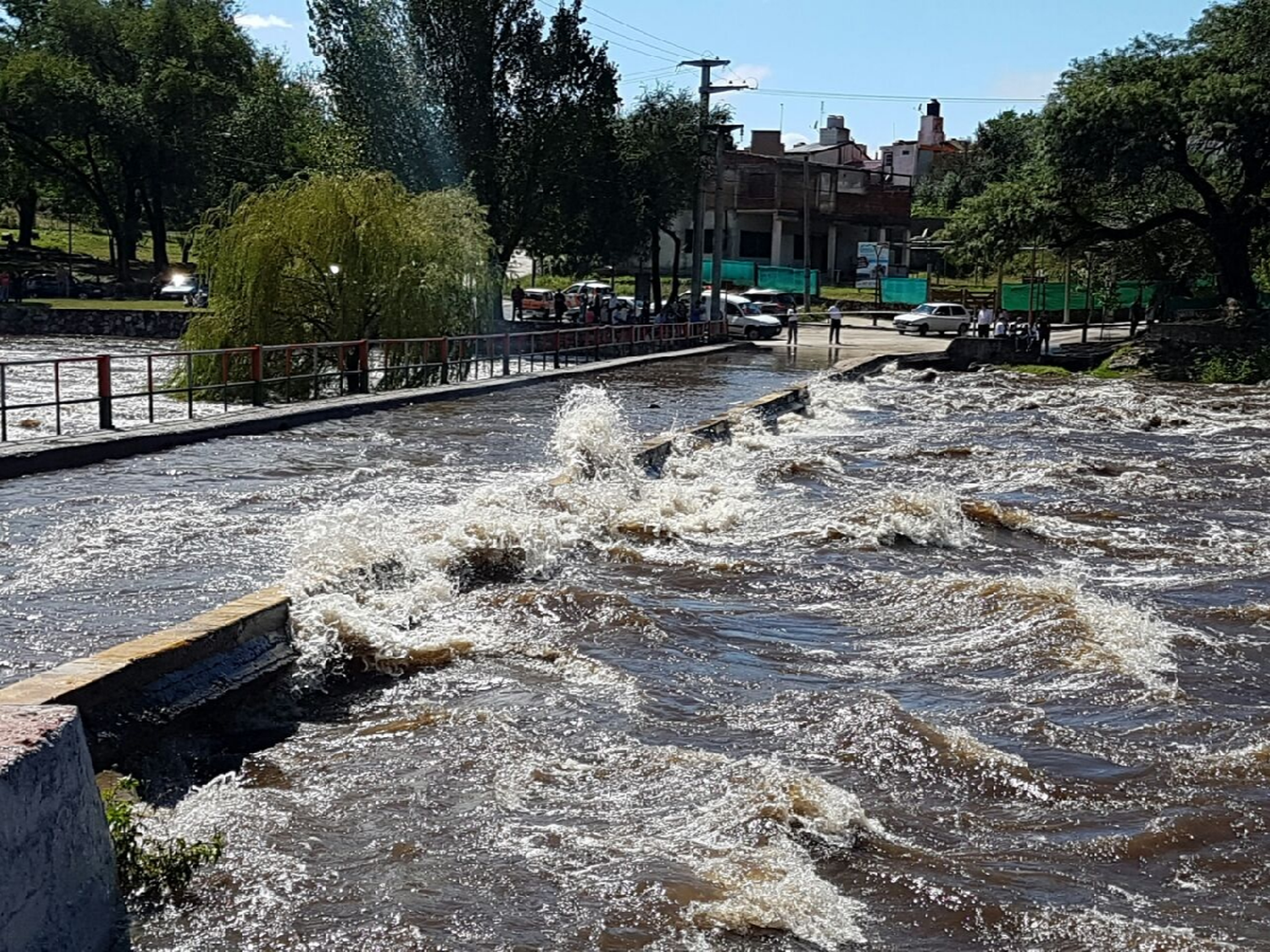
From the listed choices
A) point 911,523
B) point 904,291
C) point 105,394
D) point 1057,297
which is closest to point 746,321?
point 904,291

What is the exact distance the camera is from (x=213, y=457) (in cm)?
1902

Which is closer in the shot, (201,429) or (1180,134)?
(201,429)

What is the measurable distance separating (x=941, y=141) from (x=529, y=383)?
347ft

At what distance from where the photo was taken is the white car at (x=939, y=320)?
6112 cm

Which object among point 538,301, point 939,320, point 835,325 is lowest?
point 835,325

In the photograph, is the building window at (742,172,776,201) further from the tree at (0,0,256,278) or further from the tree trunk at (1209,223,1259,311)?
the tree trunk at (1209,223,1259,311)

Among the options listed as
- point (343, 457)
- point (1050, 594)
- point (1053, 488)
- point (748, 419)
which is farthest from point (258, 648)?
point (748, 419)

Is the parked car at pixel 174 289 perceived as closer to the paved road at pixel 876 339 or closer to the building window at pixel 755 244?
the paved road at pixel 876 339

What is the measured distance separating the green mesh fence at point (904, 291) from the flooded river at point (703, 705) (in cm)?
5589

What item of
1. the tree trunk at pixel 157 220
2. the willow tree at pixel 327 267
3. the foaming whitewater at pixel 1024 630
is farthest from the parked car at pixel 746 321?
the foaming whitewater at pixel 1024 630

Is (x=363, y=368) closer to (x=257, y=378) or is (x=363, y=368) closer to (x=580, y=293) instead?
(x=257, y=378)

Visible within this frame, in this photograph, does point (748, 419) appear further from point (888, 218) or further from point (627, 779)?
point (888, 218)

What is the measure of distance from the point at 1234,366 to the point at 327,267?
2586cm

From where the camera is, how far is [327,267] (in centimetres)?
2988
